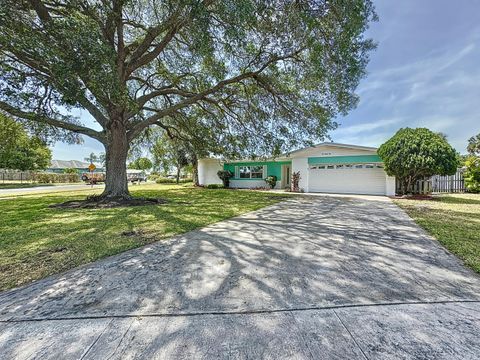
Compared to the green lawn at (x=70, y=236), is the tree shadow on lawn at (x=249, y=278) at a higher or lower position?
lower

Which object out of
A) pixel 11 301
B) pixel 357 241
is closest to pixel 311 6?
pixel 357 241

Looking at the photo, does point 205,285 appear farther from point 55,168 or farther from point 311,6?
point 55,168

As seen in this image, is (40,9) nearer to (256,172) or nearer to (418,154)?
(418,154)

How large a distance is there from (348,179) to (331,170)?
4.11 ft

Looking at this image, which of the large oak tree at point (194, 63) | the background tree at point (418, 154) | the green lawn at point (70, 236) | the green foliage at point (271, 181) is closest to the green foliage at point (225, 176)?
the green foliage at point (271, 181)

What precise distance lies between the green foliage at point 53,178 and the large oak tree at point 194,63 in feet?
77.8

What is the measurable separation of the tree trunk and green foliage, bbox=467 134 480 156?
3762cm

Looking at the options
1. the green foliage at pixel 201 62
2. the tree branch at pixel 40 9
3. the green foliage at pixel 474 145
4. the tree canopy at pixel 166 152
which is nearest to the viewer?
the green foliage at pixel 201 62

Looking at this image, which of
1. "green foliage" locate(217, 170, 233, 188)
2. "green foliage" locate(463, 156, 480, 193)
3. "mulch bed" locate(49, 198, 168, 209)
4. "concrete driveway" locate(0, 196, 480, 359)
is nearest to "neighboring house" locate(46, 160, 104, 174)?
"green foliage" locate(217, 170, 233, 188)

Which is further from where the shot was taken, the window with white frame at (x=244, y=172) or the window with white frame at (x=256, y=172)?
the window with white frame at (x=244, y=172)

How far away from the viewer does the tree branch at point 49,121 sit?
24.6 feet

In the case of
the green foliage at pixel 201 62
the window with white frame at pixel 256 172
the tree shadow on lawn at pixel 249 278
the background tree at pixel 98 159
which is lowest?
the tree shadow on lawn at pixel 249 278

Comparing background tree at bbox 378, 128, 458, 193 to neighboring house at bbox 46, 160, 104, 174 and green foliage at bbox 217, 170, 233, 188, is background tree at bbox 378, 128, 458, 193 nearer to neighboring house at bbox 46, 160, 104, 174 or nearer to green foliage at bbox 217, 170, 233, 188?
green foliage at bbox 217, 170, 233, 188

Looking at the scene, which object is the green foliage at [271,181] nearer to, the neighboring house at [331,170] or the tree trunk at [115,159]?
the neighboring house at [331,170]
